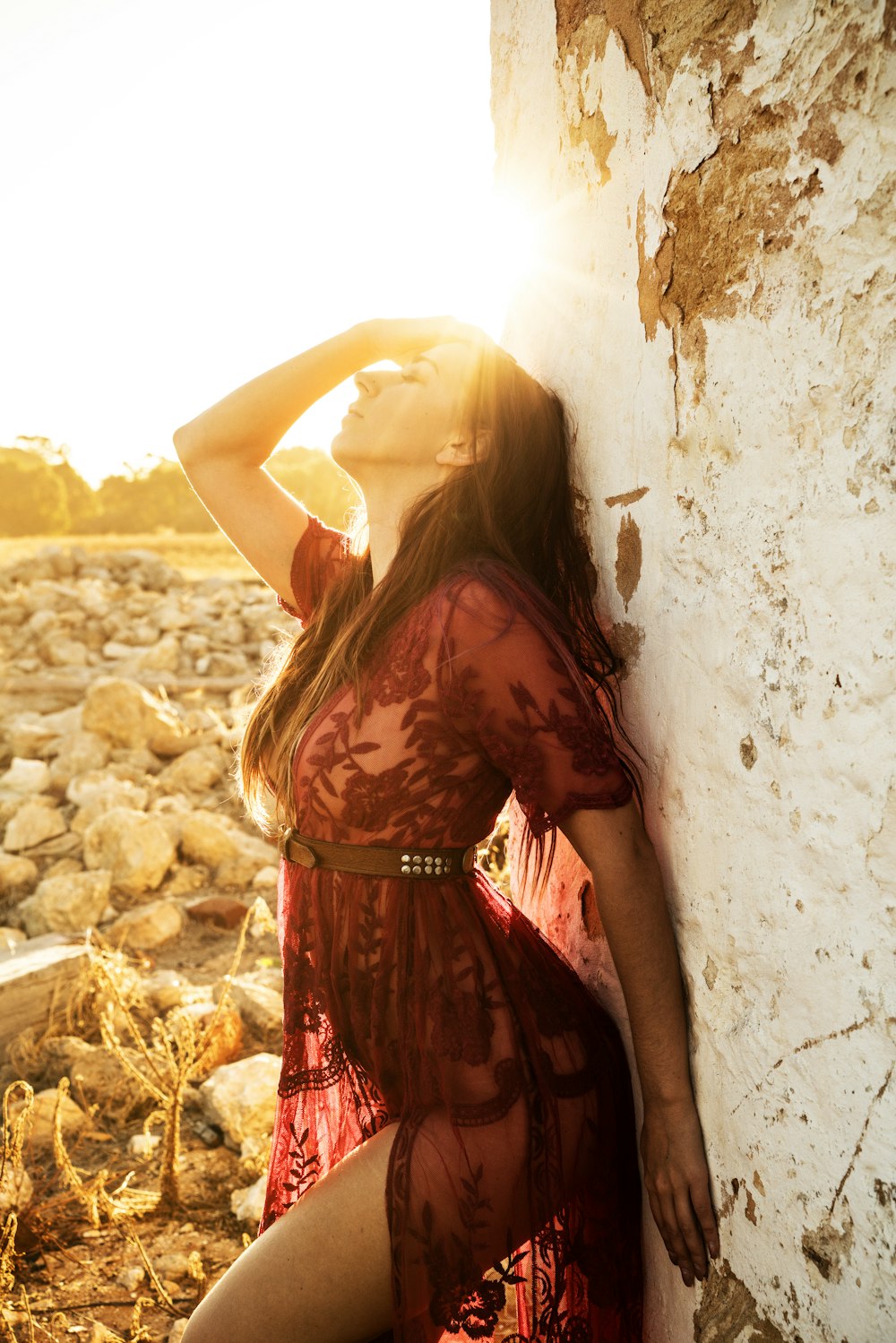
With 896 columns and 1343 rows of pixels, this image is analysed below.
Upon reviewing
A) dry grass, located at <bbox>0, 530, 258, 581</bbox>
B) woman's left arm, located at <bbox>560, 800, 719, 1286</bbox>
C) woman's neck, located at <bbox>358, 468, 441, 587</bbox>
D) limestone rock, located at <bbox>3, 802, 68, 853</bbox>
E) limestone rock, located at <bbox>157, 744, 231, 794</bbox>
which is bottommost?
limestone rock, located at <bbox>157, 744, 231, 794</bbox>

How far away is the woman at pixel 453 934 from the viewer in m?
1.26

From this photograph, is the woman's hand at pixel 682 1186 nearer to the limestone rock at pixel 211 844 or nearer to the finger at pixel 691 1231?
the finger at pixel 691 1231

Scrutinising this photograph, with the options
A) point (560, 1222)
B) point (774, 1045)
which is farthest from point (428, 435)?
point (560, 1222)

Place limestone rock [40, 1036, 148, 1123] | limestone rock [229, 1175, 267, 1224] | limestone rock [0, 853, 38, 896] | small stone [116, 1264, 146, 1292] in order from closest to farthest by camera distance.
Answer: small stone [116, 1264, 146, 1292] → limestone rock [229, 1175, 267, 1224] → limestone rock [40, 1036, 148, 1123] → limestone rock [0, 853, 38, 896]

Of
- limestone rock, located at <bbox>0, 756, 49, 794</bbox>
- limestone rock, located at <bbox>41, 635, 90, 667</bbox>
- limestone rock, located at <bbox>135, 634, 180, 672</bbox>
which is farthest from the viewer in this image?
limestone rock, located at <bbox>41, 635, 90, 667</bbox>

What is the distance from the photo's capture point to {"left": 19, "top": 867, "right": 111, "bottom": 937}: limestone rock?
408cm

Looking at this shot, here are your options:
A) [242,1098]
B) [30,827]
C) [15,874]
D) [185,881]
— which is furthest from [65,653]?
[242,1098]

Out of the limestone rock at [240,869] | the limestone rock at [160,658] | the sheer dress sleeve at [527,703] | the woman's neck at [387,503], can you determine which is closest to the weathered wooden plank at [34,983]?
the limestone rock at [240,869]

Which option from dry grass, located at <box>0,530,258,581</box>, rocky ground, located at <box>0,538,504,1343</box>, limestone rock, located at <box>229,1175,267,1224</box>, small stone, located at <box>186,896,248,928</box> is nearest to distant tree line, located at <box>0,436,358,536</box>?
dry grass, located at <box>0,530,258,581</box>

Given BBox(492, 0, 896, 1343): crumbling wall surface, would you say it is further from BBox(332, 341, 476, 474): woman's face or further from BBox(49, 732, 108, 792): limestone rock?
BBox(49, 732, 108, 792): limestone rock

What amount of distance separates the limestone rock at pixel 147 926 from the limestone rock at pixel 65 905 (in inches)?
4.8

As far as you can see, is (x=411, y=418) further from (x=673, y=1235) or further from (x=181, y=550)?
(x=181, y=550)

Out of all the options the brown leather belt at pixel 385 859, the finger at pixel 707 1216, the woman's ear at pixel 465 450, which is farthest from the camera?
the woman's ear at pixel 465 450

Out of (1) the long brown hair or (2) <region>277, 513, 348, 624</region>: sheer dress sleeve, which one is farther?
(2) <region>277, 513, 348, 624</region>: sheer dress sleeve
